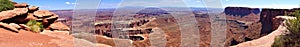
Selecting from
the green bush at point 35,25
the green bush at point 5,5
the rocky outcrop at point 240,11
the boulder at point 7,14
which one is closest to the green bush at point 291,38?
the green bush at point 35,25

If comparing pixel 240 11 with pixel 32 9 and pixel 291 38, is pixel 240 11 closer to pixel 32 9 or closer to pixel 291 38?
pixel 32 9

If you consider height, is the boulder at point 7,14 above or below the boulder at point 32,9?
above

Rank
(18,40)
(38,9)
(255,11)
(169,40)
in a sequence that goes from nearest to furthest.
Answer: (18,40) → (38,9) → (169,40) → (255,11)

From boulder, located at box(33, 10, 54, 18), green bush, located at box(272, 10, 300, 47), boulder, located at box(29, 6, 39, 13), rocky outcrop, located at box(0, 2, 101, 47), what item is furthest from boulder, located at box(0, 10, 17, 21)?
green bush, located at box(272, 10, 300, 47)

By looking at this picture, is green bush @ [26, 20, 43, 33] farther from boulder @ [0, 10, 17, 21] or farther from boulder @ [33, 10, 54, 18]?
boulder @ [33, 10, 54, 18]

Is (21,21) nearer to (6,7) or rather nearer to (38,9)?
(6,7)

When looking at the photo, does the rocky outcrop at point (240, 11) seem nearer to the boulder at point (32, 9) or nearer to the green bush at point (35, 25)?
the boulder at point (32, 9)

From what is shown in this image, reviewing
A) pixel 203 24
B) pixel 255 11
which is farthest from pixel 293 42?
pixel 255 11

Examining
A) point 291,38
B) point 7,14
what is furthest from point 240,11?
point 7,14
